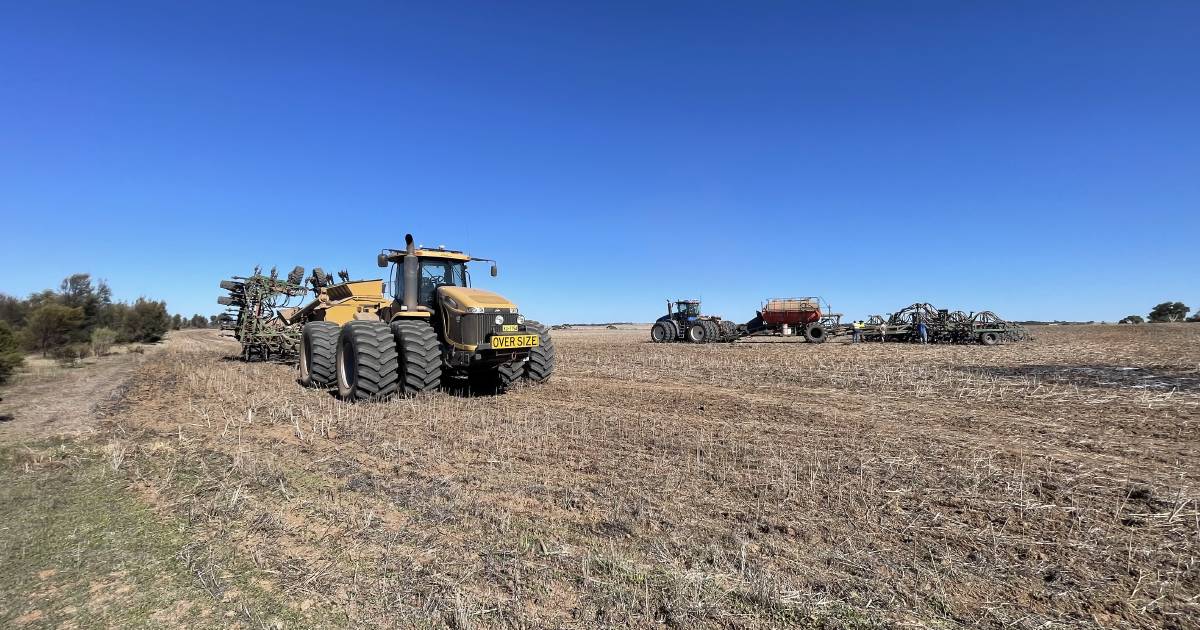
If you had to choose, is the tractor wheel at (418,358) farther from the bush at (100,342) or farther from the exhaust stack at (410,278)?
the bush at (100,342)

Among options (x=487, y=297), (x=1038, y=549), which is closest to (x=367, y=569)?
(x=1038, y=549)

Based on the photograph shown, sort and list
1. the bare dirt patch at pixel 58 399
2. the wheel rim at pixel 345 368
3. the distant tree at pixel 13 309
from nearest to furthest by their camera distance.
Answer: the bare dirt patch at pixel 58 399 < the wheel rim at pixel 345 368 < the distant tree at pixel 13 309

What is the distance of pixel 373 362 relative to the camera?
884 cm

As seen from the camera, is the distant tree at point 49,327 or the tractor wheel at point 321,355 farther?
the distant tree at point 49,327

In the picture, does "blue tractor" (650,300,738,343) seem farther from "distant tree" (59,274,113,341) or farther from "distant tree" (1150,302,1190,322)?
"distant tree" (1150,302,1190,322)

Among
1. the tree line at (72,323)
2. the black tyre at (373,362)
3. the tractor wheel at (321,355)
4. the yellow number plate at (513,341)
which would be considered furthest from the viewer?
the tree line at (72,323)

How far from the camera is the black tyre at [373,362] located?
347 inches

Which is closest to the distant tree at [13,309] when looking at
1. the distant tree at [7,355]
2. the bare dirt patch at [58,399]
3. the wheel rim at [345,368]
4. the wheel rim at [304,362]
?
the bare dirt patch at [58,399]

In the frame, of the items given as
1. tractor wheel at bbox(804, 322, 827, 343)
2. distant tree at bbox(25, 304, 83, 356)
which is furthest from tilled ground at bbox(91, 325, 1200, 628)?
tractor wheel at bbox(804, 322, 827, 343)

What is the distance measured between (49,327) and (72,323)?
649 mm

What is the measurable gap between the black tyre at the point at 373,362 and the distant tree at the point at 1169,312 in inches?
3375

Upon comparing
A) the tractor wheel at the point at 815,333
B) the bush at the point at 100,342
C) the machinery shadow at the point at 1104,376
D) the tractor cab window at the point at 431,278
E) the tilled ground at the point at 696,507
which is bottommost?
the tilled ground at the point at 696,507

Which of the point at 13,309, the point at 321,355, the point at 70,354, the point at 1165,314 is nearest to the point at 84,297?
the point at 13,309

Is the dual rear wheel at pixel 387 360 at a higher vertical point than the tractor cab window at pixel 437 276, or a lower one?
lower
